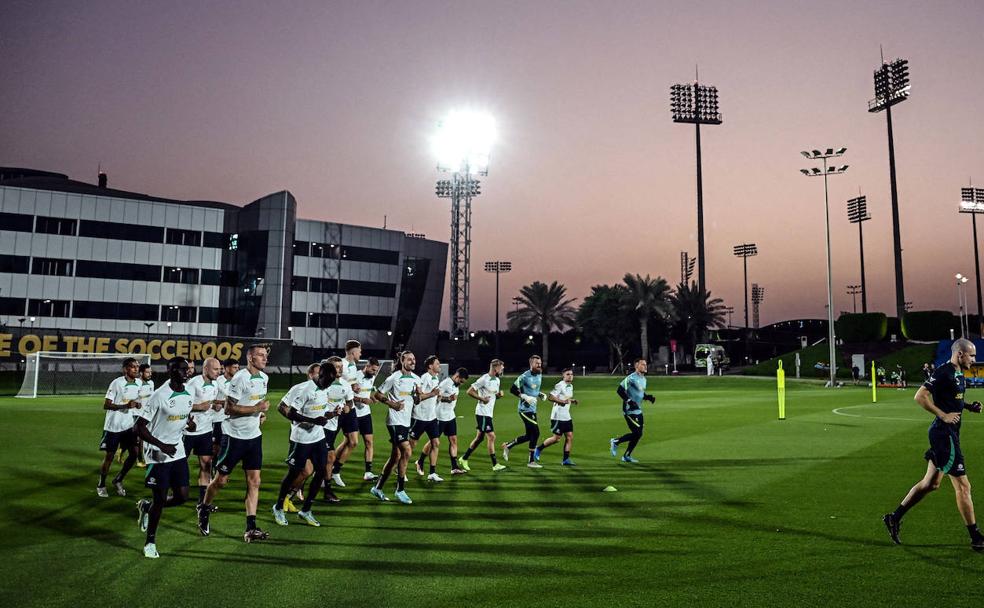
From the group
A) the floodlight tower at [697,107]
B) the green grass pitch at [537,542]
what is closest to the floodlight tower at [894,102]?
the floodlight tower at [697,107]

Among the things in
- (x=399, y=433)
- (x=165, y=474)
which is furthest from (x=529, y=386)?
(x=165, y=474)

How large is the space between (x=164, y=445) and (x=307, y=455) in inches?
69.4

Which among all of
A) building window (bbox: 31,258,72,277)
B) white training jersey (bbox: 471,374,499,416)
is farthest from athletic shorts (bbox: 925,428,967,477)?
building window (bbox: 31,258,72,277)

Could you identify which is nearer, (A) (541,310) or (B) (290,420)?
(B) (290,420)

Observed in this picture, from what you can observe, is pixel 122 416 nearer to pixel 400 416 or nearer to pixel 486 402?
pixel 400 416

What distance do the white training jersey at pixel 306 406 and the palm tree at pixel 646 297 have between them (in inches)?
3035

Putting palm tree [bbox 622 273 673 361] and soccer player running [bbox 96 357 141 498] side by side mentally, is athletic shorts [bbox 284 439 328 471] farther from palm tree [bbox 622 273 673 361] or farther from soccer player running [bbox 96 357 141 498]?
palm tree [bbox 622 273 673 361]

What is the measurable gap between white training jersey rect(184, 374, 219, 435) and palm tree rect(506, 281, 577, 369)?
8066cm

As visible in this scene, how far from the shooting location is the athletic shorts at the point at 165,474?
26.5 ft

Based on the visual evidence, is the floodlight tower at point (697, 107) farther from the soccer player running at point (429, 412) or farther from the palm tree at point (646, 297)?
the soccer player running at point (429, 412)

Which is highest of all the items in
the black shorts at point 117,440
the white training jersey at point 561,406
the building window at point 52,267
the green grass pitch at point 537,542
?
the building window at point 52,267

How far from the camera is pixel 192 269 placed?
69.1 meters

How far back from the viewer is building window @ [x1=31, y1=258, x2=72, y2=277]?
63.4m

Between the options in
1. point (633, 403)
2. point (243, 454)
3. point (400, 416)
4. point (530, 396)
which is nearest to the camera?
point (243, 454)
